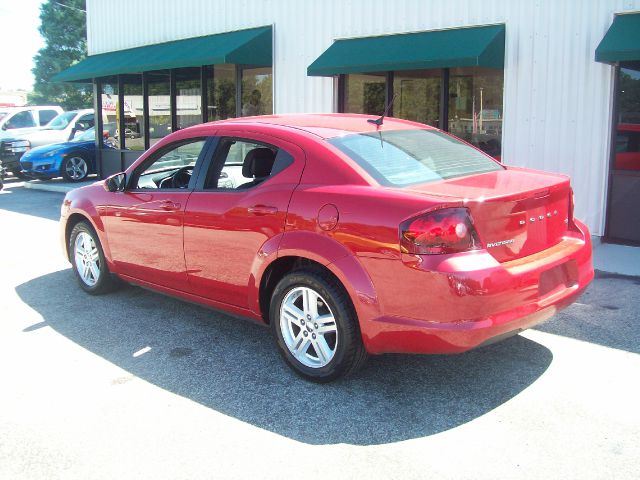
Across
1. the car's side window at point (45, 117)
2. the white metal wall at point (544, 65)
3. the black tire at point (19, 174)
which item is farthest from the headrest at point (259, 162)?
the car's side window at point (45, 117)

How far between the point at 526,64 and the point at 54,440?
7659 mm

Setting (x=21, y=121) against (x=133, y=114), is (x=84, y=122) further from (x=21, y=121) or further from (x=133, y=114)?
(x=133, y=114)

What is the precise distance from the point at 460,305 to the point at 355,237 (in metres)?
0.71

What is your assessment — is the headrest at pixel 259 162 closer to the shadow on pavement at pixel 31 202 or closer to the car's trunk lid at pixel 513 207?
the car's trunk lid at pixel 513 207

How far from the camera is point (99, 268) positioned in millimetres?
6152

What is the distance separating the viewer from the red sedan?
360cm

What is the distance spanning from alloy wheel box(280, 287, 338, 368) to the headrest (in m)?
0.87

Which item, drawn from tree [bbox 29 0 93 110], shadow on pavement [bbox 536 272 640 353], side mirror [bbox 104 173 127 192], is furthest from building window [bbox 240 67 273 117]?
tree [bbox 29 0 93 110]

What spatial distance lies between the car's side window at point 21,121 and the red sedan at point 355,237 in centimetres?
1718

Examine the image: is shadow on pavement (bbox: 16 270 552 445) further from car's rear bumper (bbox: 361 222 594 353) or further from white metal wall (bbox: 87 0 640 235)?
white metal wall (bbox: 87 0 640 235)

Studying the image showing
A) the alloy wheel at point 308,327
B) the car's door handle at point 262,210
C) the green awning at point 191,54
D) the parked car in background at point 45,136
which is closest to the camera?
the alloy wheel at point 308,327

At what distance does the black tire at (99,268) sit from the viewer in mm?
6066

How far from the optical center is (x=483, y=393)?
4.00 metres

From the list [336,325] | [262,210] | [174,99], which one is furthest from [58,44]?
[336,325]
